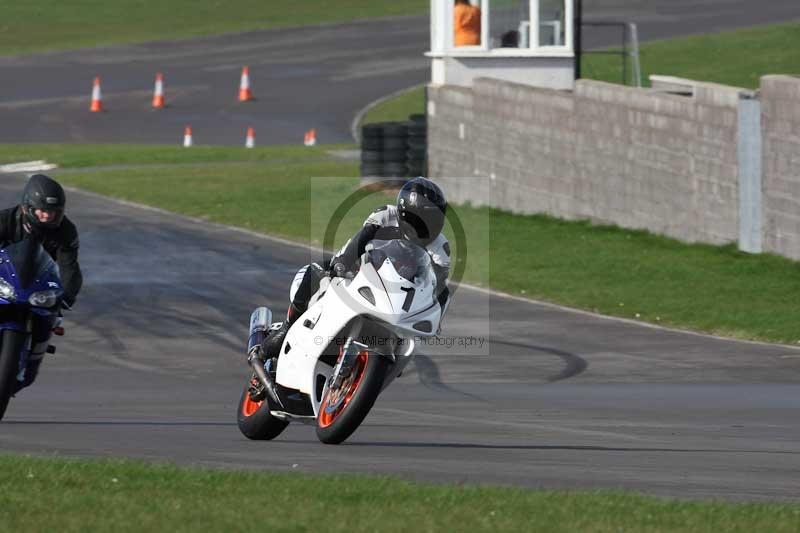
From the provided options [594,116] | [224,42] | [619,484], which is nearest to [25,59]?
[224,42]

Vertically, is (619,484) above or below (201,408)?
above

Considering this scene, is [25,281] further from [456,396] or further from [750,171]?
[750,171]

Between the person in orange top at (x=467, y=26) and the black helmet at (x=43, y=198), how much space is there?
1901 centimetres

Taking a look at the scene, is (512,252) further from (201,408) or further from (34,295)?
(34,295)

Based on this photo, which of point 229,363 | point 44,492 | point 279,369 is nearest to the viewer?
point 44,492

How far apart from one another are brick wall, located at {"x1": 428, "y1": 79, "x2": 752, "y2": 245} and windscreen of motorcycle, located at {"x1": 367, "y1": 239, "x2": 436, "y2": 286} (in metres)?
12.4

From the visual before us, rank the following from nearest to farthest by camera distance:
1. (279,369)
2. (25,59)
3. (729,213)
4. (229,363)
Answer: (279,369) → (229,363) → (729,213) → (25,59)

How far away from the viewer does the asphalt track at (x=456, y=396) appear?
360 inches

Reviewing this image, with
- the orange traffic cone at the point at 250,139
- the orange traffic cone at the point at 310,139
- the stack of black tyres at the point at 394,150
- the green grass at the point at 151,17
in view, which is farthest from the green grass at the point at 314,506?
the green grass at the point at 151,17

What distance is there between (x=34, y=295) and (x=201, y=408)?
2.39 m

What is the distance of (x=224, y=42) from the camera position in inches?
2127

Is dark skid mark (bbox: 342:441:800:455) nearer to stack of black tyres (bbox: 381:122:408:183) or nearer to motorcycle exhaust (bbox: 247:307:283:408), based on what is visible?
motorcycle exhaust (bbox: 247:307:283:408)

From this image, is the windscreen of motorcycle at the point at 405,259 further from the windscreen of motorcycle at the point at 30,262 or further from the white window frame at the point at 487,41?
the white window frame at the point at 487,41

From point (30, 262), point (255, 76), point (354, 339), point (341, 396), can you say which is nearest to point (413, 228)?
point (354, 339)
